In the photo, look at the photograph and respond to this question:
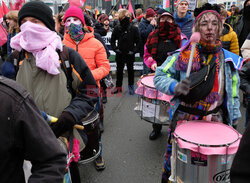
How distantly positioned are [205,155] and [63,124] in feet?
3.58

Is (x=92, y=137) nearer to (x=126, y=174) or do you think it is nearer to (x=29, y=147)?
(x=126, y=174)

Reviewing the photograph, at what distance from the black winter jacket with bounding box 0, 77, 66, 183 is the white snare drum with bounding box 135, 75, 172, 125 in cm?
214

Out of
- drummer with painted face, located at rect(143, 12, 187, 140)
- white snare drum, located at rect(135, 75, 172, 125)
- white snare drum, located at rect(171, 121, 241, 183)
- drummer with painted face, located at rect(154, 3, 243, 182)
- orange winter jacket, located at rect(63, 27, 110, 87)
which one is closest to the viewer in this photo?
white snare drum, located at rect(171, 121, 241, 183)

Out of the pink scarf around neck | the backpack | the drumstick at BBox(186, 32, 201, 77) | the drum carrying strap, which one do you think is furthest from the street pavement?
the drumstick at BBox(186, 32, 201, 77)

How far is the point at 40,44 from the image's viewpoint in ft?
6.63

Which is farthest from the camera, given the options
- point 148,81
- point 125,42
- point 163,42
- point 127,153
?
point 125,42

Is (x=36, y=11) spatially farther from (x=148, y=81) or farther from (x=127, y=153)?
(x=127, y=153)

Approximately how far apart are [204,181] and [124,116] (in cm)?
362

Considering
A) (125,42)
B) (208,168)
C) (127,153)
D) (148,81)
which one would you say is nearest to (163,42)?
(148,81)

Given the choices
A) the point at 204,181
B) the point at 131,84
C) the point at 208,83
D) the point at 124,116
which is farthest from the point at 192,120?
the point at 131,84

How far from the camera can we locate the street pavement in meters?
3.39

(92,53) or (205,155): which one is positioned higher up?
(92,53)

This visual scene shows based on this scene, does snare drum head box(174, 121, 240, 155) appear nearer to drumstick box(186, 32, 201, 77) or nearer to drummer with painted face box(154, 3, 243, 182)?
drummer with painted face box(154, 3, 243, 182)

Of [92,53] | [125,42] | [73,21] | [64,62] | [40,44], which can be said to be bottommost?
[125,42]
